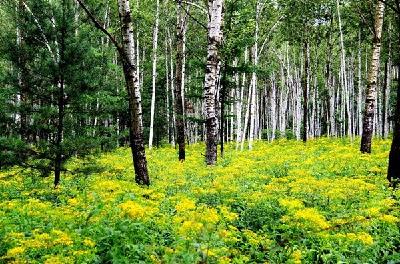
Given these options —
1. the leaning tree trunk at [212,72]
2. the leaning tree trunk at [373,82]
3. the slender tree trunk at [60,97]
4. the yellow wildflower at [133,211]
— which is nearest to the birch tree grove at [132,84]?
the slender tree trunk at [60,97]

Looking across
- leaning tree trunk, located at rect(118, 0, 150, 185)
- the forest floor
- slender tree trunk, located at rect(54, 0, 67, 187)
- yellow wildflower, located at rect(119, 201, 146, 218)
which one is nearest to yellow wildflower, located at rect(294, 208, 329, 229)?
the forest floor

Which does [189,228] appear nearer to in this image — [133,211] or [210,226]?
[210,226]

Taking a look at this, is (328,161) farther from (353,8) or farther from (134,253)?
(353,8)

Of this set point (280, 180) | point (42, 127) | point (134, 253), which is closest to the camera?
point (134, 253)

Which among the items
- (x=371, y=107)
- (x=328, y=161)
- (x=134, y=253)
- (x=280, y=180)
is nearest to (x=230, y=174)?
(x=280, y=180)

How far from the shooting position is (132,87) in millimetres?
10500

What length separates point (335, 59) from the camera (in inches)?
1943

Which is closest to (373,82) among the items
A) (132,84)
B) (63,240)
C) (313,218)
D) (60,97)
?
(132,84)

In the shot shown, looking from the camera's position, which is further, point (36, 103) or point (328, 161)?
point (328, 161)

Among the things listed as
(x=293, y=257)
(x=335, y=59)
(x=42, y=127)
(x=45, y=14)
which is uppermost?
(x=335, y=59)

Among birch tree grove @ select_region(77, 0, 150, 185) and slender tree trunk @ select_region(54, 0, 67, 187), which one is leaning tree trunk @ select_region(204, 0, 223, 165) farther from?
slender tree trunk @ select_region(54, 0, 67, 187)

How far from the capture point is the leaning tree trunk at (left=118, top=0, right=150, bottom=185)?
1034 centimetres

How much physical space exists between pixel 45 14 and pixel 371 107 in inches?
527

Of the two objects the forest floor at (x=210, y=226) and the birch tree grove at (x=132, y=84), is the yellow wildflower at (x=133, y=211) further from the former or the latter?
the birch tree grove at (x=132, y=84)
